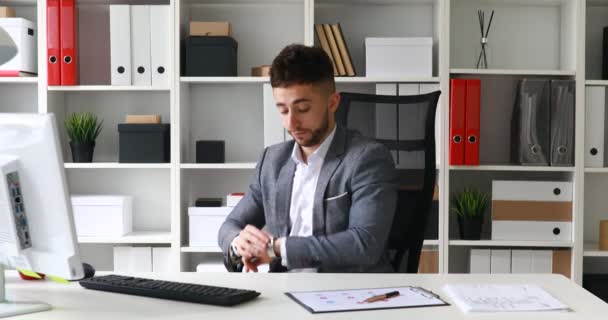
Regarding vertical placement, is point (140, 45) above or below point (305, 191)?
above

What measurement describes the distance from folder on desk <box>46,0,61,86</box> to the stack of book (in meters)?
1.19

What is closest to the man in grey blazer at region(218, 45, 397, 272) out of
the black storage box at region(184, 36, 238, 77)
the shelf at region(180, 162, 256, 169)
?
the shelf at region(180, 162, 256, 169)

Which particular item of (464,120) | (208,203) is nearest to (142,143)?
(208,203)

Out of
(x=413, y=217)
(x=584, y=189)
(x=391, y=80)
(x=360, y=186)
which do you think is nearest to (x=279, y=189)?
(x=360, y=186)

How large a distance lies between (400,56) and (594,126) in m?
0.94

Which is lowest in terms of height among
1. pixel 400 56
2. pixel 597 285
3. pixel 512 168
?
pixel 597 285

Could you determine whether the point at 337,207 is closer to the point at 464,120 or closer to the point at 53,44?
the point at 464,120

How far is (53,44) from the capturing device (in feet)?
11.6

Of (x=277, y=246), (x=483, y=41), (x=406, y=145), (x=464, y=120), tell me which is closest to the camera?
(x=277, y=246)

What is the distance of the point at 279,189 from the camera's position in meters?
2.22

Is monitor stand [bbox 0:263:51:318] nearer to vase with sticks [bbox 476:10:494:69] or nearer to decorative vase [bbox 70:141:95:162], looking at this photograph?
decorative vase [bbox 70:141:95:162]

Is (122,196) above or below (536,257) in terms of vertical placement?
above

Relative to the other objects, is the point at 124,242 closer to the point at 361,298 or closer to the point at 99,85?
the point at 99,85

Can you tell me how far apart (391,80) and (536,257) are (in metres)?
1.05
